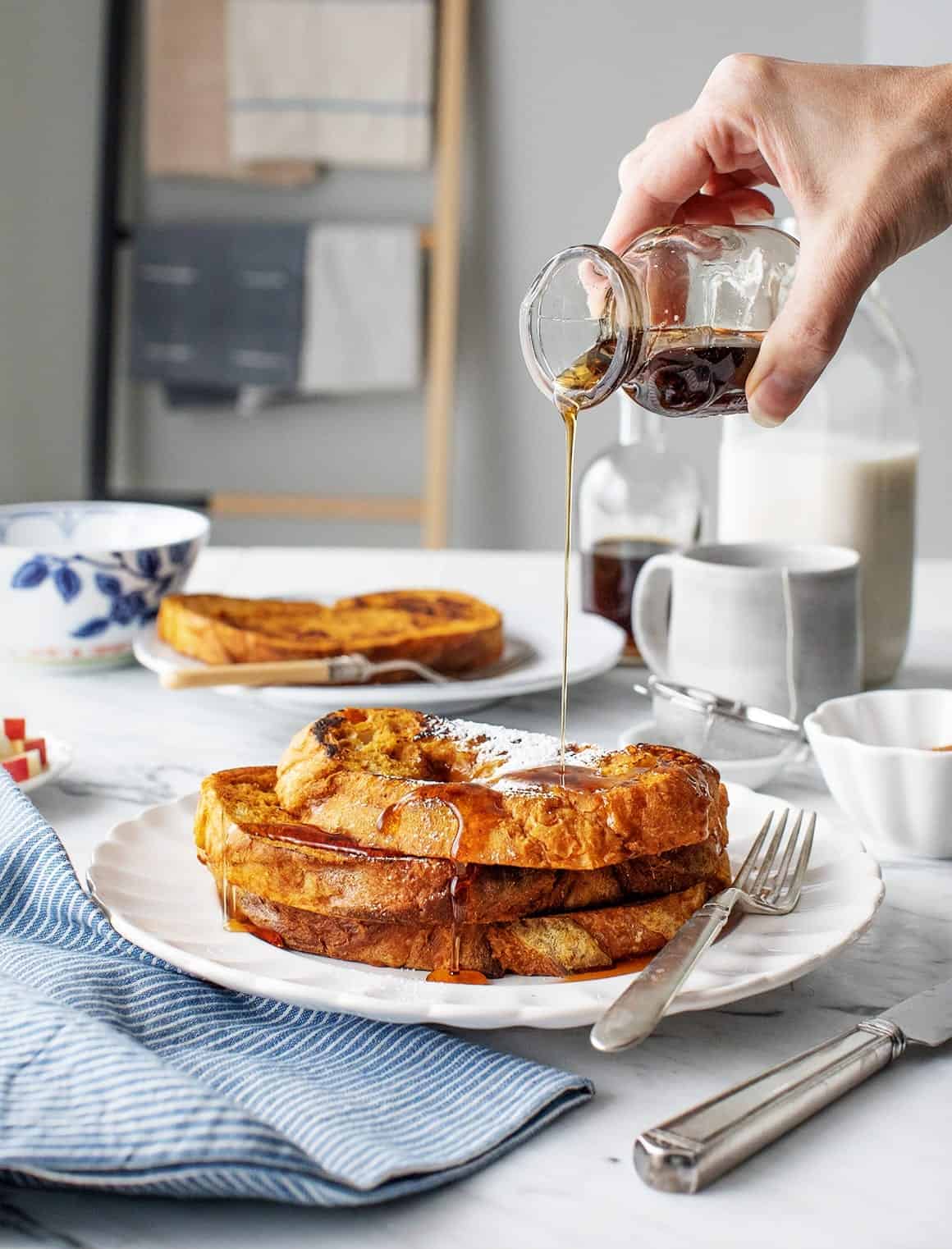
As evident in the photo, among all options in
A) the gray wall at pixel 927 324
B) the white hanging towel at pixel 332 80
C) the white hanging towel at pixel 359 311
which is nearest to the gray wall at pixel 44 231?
the white hanging towel at pixel 332 80

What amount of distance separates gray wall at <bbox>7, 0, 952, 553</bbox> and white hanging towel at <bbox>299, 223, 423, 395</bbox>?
0.14 meters

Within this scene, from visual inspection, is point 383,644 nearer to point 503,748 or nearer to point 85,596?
point 85,596

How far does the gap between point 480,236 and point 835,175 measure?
3016 mm

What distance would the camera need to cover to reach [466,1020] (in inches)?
28.8

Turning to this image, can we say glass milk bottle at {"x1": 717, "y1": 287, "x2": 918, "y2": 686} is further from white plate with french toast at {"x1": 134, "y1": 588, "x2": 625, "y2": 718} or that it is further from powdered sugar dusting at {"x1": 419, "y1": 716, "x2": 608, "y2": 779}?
powdered sugar dusting at {"x1": 419, "y1": 716, "x2": 608, "y2": 779}

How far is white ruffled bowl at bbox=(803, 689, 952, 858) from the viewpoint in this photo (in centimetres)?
104

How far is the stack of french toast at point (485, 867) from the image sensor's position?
2.63 ft

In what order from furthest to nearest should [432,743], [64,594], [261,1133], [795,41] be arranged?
[795,41], [64,594], [432,743], [261,1133]

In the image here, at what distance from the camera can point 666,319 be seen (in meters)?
1.06

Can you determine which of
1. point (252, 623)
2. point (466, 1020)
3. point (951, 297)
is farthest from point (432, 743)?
point (951, 297)

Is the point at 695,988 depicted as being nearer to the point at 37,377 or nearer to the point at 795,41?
the point at 795,41

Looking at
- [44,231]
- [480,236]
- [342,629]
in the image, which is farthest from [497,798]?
[44,231]

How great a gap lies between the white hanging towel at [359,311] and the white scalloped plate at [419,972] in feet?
10.1

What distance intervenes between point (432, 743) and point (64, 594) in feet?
2.38
